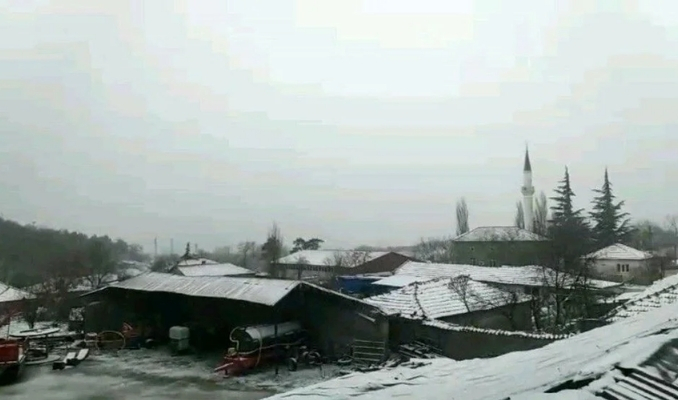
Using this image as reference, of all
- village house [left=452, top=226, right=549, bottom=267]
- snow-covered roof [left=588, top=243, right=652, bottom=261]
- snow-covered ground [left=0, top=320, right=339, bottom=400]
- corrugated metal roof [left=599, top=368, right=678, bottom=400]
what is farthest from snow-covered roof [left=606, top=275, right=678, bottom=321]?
snow-covered roof [left=588, top=243, right=652, bottom=261]

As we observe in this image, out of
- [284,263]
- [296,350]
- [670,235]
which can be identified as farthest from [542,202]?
[296,350]

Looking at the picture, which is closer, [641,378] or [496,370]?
[641,378]

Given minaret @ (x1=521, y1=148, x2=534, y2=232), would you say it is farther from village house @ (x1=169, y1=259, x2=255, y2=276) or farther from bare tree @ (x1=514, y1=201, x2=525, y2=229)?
village house @ (x1=169, y1=259, x2=255, y2=276)

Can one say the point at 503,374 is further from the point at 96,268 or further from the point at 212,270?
the point at 96,268

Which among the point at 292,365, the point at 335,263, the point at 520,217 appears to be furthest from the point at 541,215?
the point at 292,365

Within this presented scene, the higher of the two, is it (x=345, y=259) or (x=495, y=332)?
(x=345, y=259)

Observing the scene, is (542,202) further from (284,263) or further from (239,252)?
(239,252)

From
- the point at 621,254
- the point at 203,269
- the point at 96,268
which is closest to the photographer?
the point at 96,268

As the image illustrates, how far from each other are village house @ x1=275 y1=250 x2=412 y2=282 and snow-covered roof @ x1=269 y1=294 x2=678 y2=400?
99.1 ft

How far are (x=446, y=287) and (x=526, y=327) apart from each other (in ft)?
9.60

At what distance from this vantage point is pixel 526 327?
59.4ft

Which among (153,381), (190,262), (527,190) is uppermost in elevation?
(527,190)

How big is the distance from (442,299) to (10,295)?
1835 cm

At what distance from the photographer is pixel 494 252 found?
3706cm
